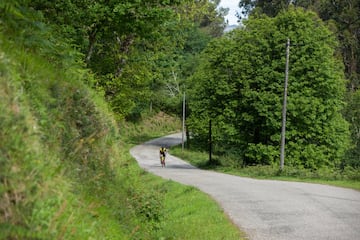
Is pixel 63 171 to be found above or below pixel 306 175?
above

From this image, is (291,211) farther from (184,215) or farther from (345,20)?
(345,20)

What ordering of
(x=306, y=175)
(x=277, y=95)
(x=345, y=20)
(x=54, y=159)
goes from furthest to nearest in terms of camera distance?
(x=345, y=20) → (x=277, y=95) → (x=306, y=175) → (x=54, y=159)

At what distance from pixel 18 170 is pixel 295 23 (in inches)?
1411

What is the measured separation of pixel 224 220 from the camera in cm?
1198

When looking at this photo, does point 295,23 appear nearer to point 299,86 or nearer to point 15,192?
point 299,86

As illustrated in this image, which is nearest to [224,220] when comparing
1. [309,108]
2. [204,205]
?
[204,205]

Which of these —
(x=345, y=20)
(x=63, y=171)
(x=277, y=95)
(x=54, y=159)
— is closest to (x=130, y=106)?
(x=277, y=95)

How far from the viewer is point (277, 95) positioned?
35594 mm

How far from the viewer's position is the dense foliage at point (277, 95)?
115 ft

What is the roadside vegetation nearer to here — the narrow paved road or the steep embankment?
the steep embankment

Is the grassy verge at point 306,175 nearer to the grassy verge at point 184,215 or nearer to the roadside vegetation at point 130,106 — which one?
the roadside vegetation at point 130,106

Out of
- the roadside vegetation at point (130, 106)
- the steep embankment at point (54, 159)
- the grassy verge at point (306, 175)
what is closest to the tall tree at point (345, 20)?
the roadside vegetation at point (130, 106)

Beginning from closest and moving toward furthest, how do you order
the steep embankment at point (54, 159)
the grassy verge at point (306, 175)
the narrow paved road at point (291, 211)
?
1. the steep embankment at point (54, 159)
2. the narrow paved road at point (291, 211)
3. the grassy verge at point (306, 175)

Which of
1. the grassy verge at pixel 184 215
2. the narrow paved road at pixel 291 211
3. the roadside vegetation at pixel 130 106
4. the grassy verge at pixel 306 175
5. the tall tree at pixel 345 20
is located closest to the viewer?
Answer: the roadside vegetation at pixel 130 106
